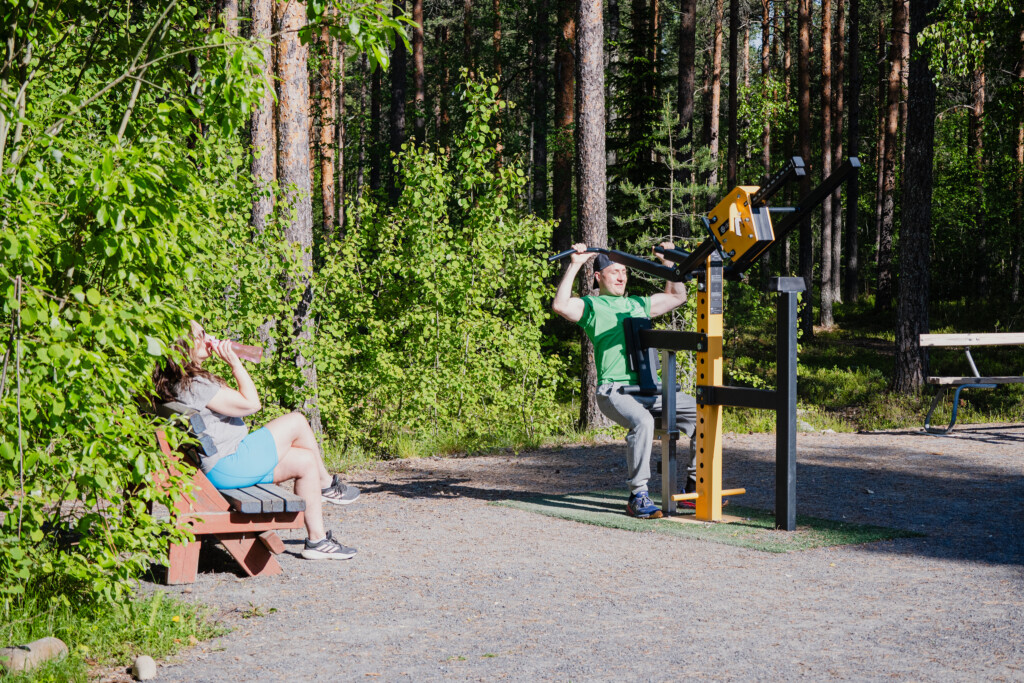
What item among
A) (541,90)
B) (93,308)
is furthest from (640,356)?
(541,90)

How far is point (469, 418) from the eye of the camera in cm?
1112

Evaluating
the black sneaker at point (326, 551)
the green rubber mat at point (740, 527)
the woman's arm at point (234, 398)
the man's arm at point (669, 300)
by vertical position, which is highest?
the man's arm at point (669, 300)

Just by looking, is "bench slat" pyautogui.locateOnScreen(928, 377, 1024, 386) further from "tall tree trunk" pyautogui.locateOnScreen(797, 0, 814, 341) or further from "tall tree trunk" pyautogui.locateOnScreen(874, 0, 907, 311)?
"tall tree trunk" pyautogui.locateOnScreen(874, 0, 907, 311)

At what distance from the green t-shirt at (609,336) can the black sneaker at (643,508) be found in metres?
0.83

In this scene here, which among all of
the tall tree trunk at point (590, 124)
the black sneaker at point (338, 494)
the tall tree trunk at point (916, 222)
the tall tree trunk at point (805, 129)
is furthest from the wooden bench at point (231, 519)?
the tall tree trunk at point (805, 129)

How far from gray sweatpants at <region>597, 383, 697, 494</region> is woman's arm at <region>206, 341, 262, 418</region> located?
2.58 m

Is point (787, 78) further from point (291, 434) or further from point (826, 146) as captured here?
point (291, 434)

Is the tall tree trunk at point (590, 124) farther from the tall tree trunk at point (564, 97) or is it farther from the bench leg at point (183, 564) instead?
the bench leg at point (183, 564)

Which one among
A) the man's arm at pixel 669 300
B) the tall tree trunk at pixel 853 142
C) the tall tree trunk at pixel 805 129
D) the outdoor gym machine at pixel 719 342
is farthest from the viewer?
the tall tree trunk at pixel 853 142

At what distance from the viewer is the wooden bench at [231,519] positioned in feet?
16.9

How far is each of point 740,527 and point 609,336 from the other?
5.28 feet

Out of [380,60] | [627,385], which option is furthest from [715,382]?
[380,60]

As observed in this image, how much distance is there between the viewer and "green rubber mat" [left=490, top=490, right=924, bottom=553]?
20.3 ft

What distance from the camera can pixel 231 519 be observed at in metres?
5.20
